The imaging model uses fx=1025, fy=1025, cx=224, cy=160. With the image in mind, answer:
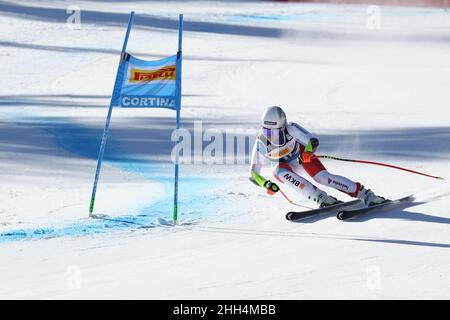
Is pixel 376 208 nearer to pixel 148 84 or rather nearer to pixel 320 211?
pixel 320 211

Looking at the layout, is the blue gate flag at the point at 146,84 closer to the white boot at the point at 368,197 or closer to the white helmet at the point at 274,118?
the white helmet at the point at 274,118

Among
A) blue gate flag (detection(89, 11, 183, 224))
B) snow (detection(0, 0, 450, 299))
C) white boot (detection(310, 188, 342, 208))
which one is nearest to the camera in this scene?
snow (detection(0, 0, 450, 299))

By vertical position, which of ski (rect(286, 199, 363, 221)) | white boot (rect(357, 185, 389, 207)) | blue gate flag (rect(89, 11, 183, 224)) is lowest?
ski (rect(286, 199, 363, 221))

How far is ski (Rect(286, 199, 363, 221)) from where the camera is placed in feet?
32.9

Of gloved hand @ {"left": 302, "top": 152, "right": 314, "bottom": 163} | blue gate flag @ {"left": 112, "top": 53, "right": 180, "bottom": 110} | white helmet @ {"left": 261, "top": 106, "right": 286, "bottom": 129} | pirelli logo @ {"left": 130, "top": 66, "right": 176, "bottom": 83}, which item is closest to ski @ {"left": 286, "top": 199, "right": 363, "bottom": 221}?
gloved hand @ {"left": 302, "top": 152, "right": 314, "bottom": 163}

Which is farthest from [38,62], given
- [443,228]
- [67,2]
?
[443,228]

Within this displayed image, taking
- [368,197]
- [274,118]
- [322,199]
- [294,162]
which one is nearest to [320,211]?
[322,199]

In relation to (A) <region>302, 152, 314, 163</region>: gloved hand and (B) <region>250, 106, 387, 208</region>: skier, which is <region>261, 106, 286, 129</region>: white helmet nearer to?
(B) <region>250, 106, 387, 208</region>: skier

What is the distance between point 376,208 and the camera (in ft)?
33.8

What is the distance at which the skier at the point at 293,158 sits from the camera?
33.7 ft

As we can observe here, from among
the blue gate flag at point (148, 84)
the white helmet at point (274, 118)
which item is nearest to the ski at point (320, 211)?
the white helmet at point (274, 118)

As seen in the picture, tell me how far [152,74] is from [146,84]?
114mm
